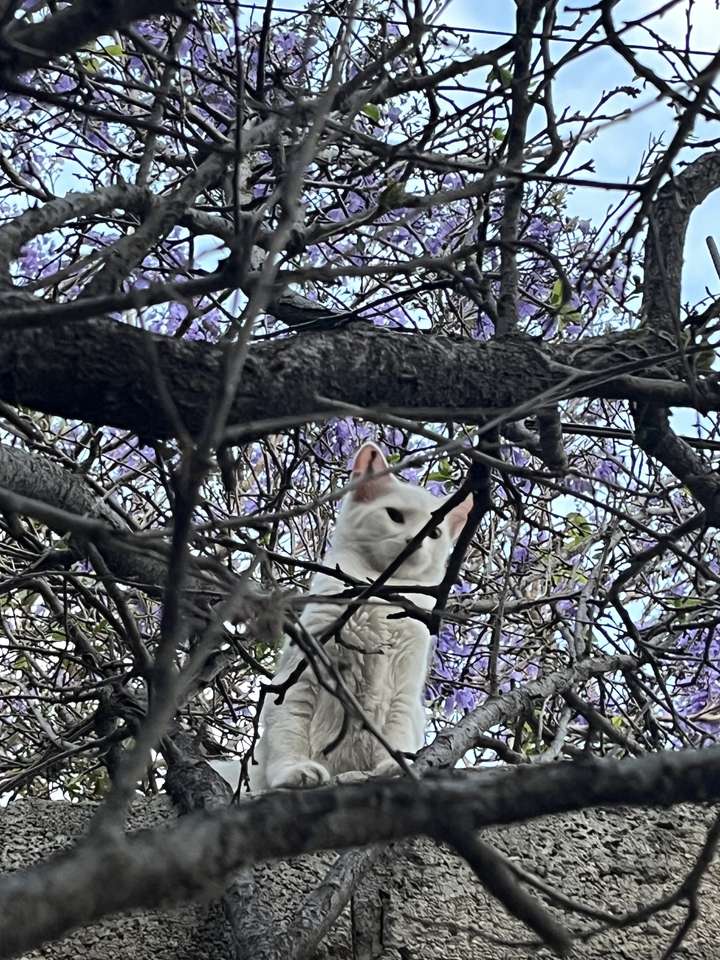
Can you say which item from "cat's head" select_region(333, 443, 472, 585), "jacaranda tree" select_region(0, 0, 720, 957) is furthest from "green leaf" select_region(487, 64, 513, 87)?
"cat's head" select_region(333, 443, 472, 585)

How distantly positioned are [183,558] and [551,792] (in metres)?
0.50

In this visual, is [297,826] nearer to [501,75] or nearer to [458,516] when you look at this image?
[501,75]

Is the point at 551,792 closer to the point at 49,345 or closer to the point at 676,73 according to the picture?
the point at 49,345

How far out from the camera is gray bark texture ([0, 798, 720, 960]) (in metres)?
2.81

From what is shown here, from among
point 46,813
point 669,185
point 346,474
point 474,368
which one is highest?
point 346,474

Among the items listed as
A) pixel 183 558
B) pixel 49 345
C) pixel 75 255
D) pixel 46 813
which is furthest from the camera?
pixel 75 255

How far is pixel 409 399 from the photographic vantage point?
2.54 meters

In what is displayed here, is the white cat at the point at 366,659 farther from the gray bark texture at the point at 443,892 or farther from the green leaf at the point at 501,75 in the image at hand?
the green leaf at the point at 501,75

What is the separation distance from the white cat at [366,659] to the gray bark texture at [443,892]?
524 mm

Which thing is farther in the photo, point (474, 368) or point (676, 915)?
point (676, 915)

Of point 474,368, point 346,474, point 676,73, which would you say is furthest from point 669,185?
point 346,474

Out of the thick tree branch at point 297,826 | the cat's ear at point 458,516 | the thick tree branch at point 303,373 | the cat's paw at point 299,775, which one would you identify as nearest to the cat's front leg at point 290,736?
the cat's paw at point 299,775

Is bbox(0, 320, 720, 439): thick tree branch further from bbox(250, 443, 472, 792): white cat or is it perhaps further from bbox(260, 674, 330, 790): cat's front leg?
bbox(260, 674, 330, 790): cat's front leg

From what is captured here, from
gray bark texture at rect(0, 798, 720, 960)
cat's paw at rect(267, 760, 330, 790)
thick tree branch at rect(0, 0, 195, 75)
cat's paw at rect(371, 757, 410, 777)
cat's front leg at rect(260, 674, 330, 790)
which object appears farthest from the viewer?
cat's front leg at rect(260, 674, 330, 790)
